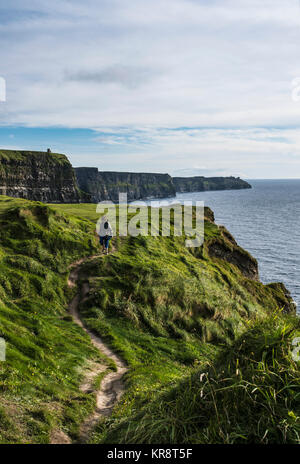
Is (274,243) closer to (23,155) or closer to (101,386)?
(101,386)

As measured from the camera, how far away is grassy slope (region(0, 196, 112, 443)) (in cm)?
931

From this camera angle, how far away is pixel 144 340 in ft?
61.6

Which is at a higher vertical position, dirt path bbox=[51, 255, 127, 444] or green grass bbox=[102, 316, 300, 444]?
green grass bbox=[102, 316, 300, 444]

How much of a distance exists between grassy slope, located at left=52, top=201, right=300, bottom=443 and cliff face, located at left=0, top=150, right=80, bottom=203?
5751 inches

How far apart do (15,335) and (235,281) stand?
27.2 metres

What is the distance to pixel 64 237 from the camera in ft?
84.5

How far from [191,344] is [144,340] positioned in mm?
3583

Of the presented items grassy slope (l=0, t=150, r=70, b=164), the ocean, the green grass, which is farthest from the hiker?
grassy slope (l=0, t=150, r=70, b=164)

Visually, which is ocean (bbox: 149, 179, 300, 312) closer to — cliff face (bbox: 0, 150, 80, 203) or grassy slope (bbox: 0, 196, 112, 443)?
grassy slope (bbox: 0, 196, 112, 443)

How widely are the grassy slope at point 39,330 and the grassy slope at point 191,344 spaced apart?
1625 millimetres

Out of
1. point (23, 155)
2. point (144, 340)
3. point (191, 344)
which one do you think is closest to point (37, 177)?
point (23, 155)
